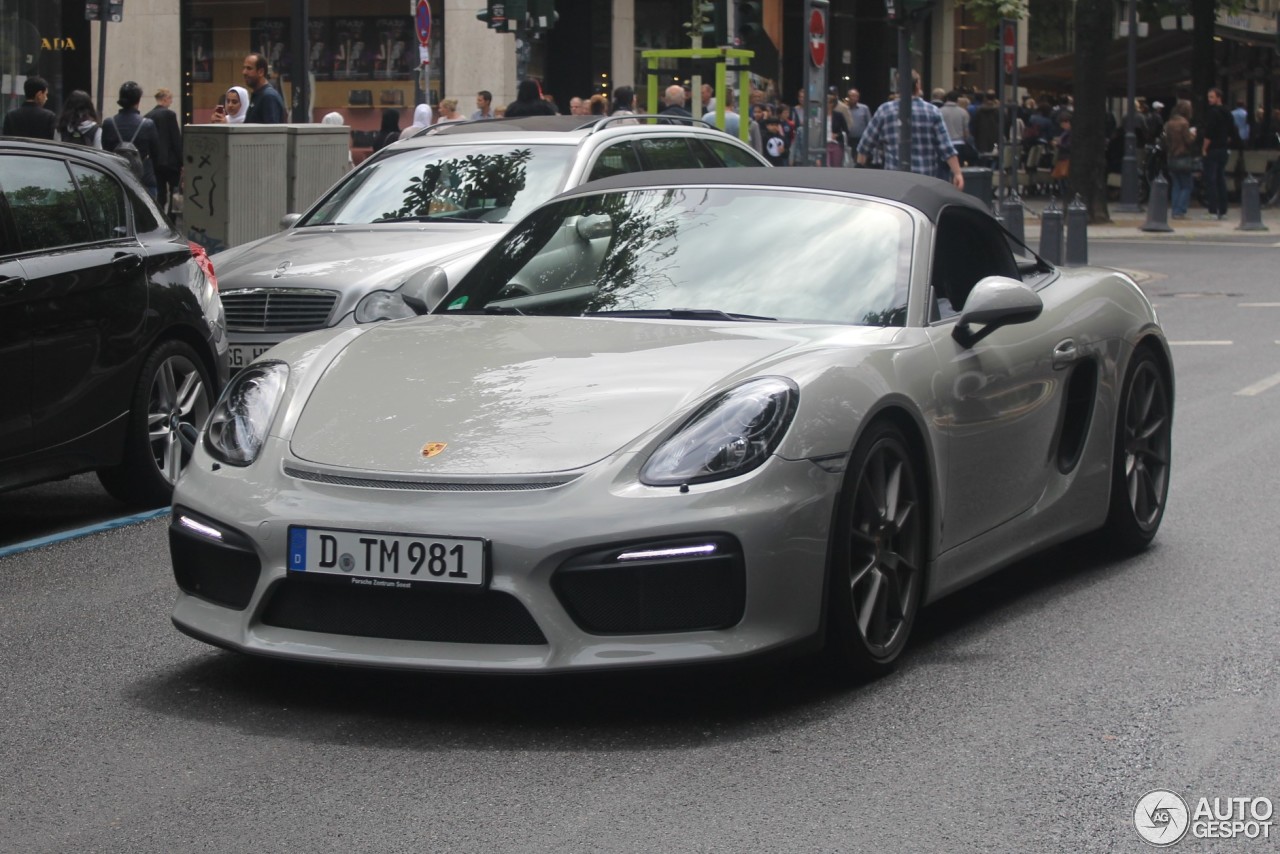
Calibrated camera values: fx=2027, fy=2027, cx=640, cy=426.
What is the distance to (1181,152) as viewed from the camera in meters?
31.6

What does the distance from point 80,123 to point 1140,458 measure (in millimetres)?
14950

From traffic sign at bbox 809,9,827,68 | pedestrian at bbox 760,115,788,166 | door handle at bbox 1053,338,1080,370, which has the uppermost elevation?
traffic sign at bbox 809,9,827,68

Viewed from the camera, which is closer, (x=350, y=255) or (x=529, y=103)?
(x=350, y=255)

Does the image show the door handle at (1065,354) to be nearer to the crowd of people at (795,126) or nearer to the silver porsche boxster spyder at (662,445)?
the silver porsche boxster spyder at (662,445)

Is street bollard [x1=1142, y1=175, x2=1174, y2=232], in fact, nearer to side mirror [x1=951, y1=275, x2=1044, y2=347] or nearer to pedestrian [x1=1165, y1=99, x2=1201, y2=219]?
pedestrian [x1=1165, y1=99, x2=1201, y2=219]

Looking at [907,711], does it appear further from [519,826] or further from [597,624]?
[519,826]

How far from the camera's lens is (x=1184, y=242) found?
27.9 meters

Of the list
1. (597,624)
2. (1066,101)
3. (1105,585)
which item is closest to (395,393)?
(597,624)

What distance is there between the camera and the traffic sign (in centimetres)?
1925

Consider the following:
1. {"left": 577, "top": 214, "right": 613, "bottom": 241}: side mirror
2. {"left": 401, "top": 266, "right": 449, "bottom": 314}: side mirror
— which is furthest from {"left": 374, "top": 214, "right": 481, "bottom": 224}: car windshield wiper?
{"left": 577, "top": 214, "right": 613, "bottom": 241}: side mirror

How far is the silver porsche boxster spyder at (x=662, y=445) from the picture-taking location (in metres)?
4.74

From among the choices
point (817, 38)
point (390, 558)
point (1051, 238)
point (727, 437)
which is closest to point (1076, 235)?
point (1051, 238)

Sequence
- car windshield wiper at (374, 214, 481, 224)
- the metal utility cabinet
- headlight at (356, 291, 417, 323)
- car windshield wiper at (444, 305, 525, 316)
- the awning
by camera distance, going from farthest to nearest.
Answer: the awning, the metal utility cabinet, car windshield wiper at (374, 214, 481, 224), headlight at (356, 291, 417, 323), car windshield wiper at (444, 305, 525, 316)

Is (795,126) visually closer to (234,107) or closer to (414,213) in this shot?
(234,107)
